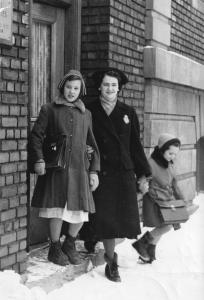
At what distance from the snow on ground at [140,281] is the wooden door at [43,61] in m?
0.83

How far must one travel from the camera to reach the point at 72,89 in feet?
15.4

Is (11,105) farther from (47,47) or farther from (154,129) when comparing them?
(154,129)

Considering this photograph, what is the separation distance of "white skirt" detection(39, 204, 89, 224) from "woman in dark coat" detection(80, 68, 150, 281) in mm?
223

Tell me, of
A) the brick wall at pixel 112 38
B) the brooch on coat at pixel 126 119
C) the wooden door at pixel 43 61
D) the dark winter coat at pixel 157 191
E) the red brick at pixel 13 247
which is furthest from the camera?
the brick wall at pixel 112 38

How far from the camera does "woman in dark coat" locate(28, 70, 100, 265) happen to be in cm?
462

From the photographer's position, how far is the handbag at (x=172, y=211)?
5.44 metres

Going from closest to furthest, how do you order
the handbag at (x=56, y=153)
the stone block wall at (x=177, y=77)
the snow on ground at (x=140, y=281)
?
the snow on ground at (x=140, y=281)
the handbag at (x=56, y=153)
the stone block wall at (x=177, y=77)

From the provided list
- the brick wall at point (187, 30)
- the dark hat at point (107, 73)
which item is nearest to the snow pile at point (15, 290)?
the dark hat at point (107, 73)

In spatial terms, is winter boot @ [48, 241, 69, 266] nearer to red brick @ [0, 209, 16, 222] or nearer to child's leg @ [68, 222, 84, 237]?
child's leg @ [68, 222, 84, 237]

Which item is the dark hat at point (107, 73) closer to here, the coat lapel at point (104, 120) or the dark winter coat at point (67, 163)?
the coat lapel at point (104, 120)

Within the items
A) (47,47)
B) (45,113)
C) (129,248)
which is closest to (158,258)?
(129,248)

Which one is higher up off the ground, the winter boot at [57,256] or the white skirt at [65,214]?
the white skirt at [65,214]

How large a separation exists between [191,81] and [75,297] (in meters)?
5.24

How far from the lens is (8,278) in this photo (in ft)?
13.4
